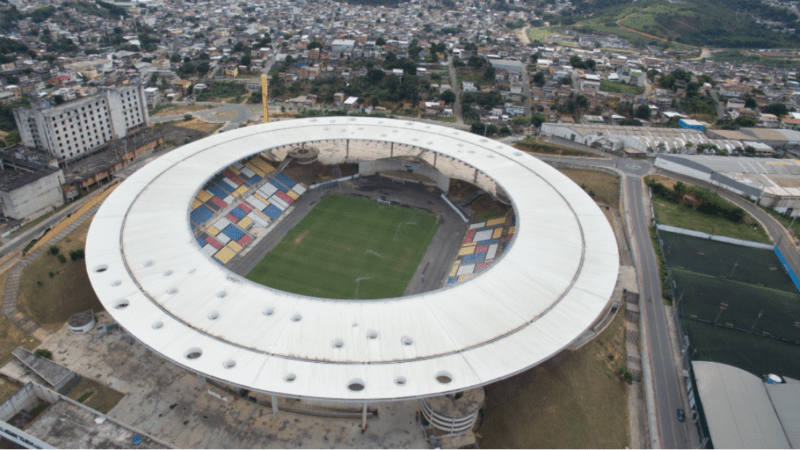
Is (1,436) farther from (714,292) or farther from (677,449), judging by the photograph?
(714,292)

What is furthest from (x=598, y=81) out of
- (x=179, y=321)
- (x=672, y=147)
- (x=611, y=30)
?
(x=179, y=321)

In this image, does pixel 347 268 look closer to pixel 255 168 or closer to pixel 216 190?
pixel 216 190

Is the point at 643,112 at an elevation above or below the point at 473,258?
above

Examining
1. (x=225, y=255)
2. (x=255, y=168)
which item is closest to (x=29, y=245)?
(x=225, y=255)

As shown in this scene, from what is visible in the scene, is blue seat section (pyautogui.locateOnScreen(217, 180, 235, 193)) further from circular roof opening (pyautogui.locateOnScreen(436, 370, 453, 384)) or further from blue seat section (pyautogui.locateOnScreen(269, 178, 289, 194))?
circular roof opening (pyautogui.locateOnScreen(436, 370, 453, 384))

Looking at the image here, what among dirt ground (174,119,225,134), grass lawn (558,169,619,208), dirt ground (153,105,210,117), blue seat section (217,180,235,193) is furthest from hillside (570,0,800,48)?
blue seat section (217,180,235,193)
